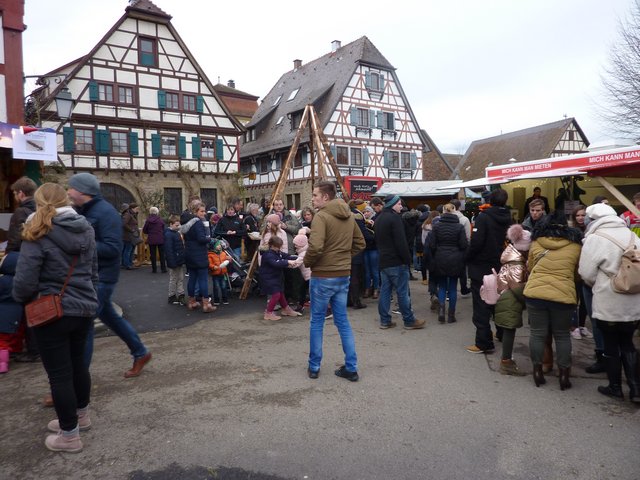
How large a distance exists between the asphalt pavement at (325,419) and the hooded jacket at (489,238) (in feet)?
3.51

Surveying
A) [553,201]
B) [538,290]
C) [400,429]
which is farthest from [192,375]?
[553,201]

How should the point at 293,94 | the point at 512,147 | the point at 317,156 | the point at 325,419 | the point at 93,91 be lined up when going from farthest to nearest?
the point at 512,147, the point at 293,94, the point at 93,91, the point at 317,156, the point at 325,419

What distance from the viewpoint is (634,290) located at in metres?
3.79

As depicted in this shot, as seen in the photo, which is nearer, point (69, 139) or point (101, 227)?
point (101, 227)

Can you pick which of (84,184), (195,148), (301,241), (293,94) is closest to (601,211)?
(84,184)

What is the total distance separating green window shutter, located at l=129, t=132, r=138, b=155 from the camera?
78.2 feet

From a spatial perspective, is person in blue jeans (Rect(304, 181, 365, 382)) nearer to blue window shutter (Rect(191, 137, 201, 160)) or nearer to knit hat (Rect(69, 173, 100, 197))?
knit hat (Rect(69, 173, 100, 197))

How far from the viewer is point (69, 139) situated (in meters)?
22.4

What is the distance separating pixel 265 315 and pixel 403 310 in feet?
7.20

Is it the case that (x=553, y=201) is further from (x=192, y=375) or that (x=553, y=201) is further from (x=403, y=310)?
(x=192, y=375)

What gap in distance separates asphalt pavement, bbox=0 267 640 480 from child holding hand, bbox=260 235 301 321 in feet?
4.49

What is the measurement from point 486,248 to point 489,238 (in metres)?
0.13

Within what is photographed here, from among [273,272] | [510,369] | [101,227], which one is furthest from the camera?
[273,272]

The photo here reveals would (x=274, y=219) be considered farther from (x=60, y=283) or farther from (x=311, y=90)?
(x=311, y=90)
